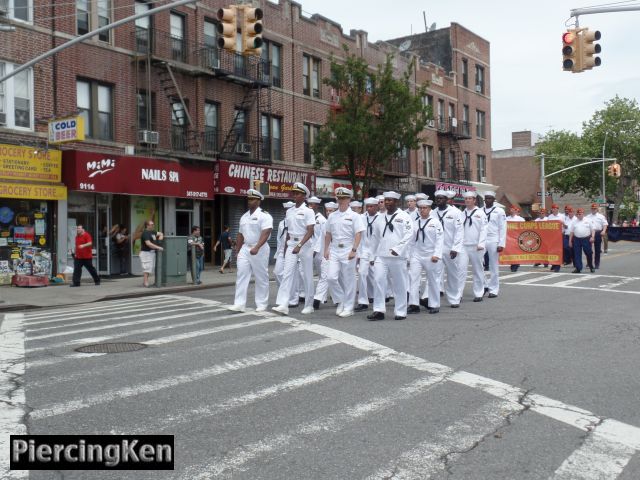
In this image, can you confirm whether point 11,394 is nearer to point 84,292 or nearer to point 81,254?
point 84,292

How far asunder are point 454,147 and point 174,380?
39477 mm

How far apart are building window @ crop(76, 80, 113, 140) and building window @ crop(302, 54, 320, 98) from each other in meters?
11.1

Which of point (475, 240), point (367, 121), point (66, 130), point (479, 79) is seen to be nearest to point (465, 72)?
point (479, 79)

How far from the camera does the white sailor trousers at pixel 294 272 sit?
36.7 feet

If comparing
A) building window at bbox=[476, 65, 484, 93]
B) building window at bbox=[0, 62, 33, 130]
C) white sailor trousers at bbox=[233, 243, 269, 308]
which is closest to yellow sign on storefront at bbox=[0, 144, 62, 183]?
building window at bbox=[0, 62, 33, 130]

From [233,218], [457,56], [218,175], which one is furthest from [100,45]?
[457,56]

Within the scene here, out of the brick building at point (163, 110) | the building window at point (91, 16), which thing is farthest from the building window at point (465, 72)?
the building window at point (91, 16)

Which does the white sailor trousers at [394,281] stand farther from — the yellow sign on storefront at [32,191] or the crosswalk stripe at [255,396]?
the yellow sign on storefront at [32,191]

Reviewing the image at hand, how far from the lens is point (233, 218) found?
27.7 meters

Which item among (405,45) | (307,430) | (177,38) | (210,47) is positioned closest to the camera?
(307,430)

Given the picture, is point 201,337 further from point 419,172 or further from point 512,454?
point 419,172

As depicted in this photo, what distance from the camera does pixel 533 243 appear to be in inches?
834

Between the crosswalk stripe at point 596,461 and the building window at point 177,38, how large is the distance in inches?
888

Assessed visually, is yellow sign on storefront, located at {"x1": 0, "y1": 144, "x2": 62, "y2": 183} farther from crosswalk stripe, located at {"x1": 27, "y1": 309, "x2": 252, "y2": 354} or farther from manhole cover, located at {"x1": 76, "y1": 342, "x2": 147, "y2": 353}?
manhole cover, located at {"x1": 76, "y1": 342, "x2": 147, "y2": 353}
